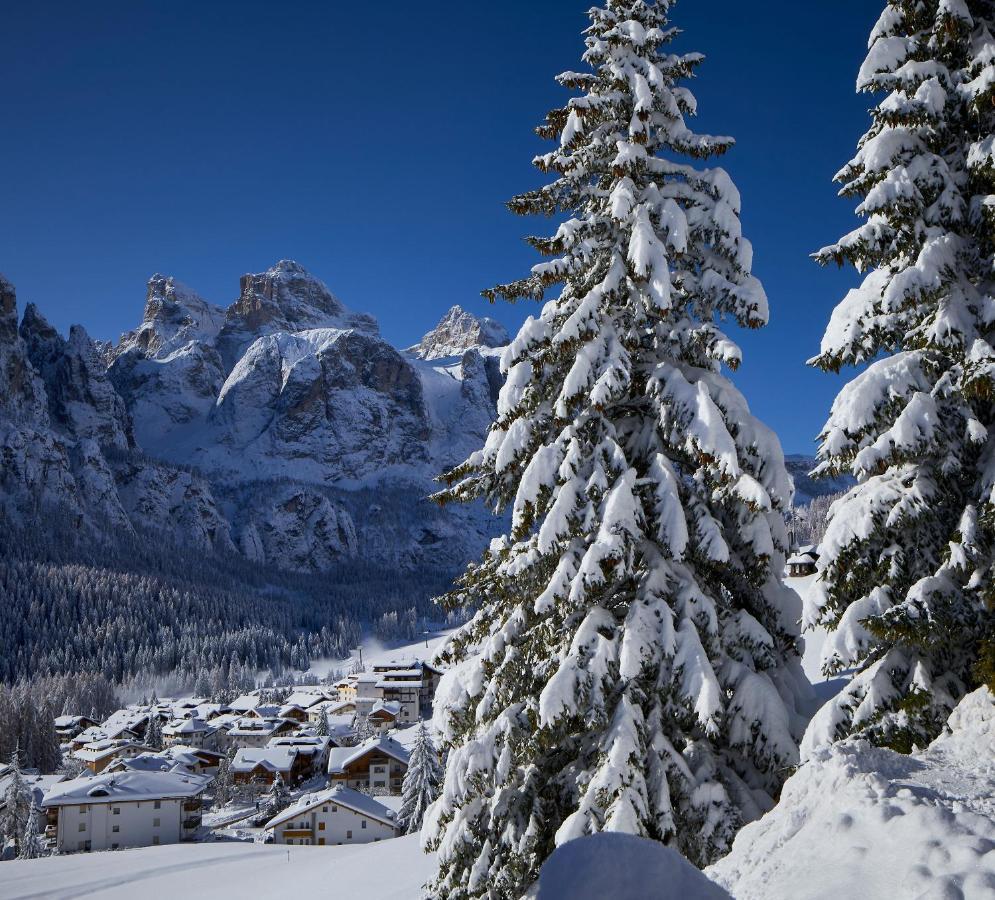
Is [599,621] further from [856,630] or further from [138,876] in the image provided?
[138,876]

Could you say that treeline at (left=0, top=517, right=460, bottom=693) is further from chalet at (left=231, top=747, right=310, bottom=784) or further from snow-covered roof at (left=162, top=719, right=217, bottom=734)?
chalet at (left=231, top=747, right=310, bottom=784)

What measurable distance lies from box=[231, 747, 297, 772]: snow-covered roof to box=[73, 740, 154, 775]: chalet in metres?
20.4

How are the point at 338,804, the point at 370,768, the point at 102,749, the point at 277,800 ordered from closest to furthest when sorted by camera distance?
the point at 338,804
the point at 277,800
the point at 370,768
the point at 102,749

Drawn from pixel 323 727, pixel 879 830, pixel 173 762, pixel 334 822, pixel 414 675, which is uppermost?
pixel 879 830

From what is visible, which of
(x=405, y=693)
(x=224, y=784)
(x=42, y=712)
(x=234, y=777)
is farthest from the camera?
(x=405, y=693)

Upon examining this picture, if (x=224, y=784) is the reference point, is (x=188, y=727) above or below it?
above

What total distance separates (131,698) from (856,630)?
165849 millimetres

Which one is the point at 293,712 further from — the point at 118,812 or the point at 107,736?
the point at 118,812

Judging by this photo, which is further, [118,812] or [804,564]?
[118,812]

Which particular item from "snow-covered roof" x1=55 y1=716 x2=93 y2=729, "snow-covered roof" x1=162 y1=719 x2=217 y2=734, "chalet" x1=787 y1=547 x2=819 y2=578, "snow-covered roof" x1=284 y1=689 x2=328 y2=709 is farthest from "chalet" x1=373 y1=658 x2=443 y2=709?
"chalet" x1=787 y1=547 x2=819 y2=578

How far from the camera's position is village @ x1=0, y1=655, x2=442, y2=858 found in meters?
54.5

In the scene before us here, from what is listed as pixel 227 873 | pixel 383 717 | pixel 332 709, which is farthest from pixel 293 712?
pixel 227 873

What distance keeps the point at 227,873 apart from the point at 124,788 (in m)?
25.4

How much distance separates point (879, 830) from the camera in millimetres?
5453
